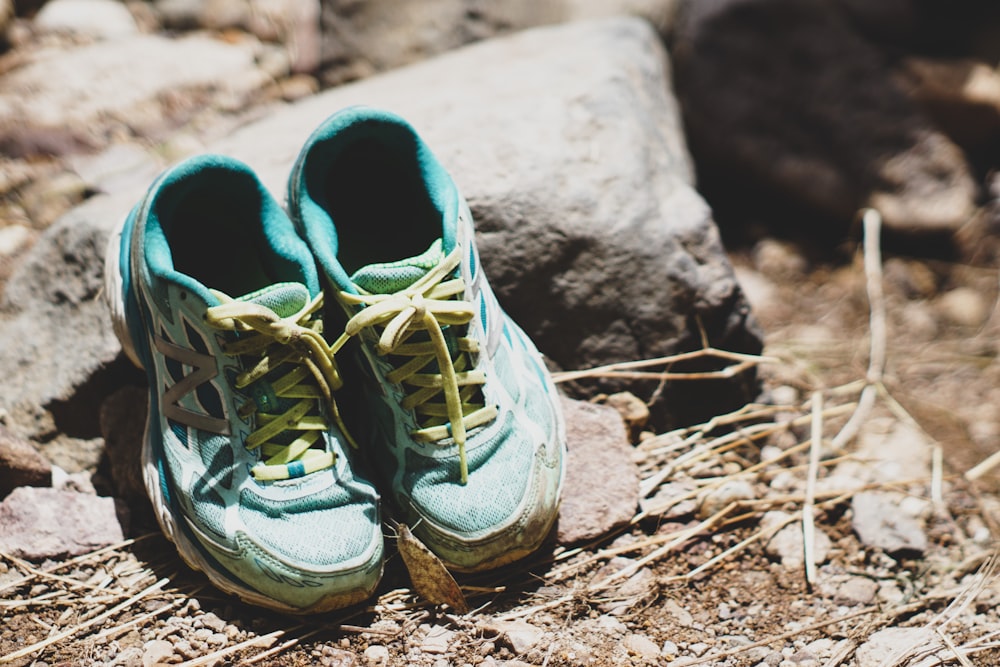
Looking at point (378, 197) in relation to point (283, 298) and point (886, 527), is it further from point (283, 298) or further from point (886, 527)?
point (886, 527)

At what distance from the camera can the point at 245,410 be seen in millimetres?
1579

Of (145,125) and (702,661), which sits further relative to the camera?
(145,125)

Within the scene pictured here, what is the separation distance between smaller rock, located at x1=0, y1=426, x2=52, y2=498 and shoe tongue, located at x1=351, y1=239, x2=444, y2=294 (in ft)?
2.64

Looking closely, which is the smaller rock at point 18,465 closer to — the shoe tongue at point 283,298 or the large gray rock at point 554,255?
the large gray rock at point 554,255

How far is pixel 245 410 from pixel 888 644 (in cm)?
125

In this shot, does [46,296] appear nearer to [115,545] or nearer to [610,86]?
[115,545]

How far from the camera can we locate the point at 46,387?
6.45 feet

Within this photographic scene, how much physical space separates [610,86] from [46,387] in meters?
1.58

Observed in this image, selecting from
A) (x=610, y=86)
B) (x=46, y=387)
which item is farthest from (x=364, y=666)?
(x=610, y=86)

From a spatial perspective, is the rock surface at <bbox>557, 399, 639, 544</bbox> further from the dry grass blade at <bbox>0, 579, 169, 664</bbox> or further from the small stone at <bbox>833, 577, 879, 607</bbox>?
the dry grass blade at <bbox>0, 579, 169, 664</bbox>

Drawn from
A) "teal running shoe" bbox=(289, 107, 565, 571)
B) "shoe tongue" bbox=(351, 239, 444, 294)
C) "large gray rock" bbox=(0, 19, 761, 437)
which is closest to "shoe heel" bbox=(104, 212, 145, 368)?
"large gray rock" bbox=(0, 19, 761, 437)

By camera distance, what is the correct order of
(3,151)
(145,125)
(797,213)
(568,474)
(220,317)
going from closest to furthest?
1. (220,317)
2. (568,474)
3. (3,151)
4. (145,125)
5. (797,213)

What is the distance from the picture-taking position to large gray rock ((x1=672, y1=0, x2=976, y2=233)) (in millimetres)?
3285

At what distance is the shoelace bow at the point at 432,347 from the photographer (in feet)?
5.09
